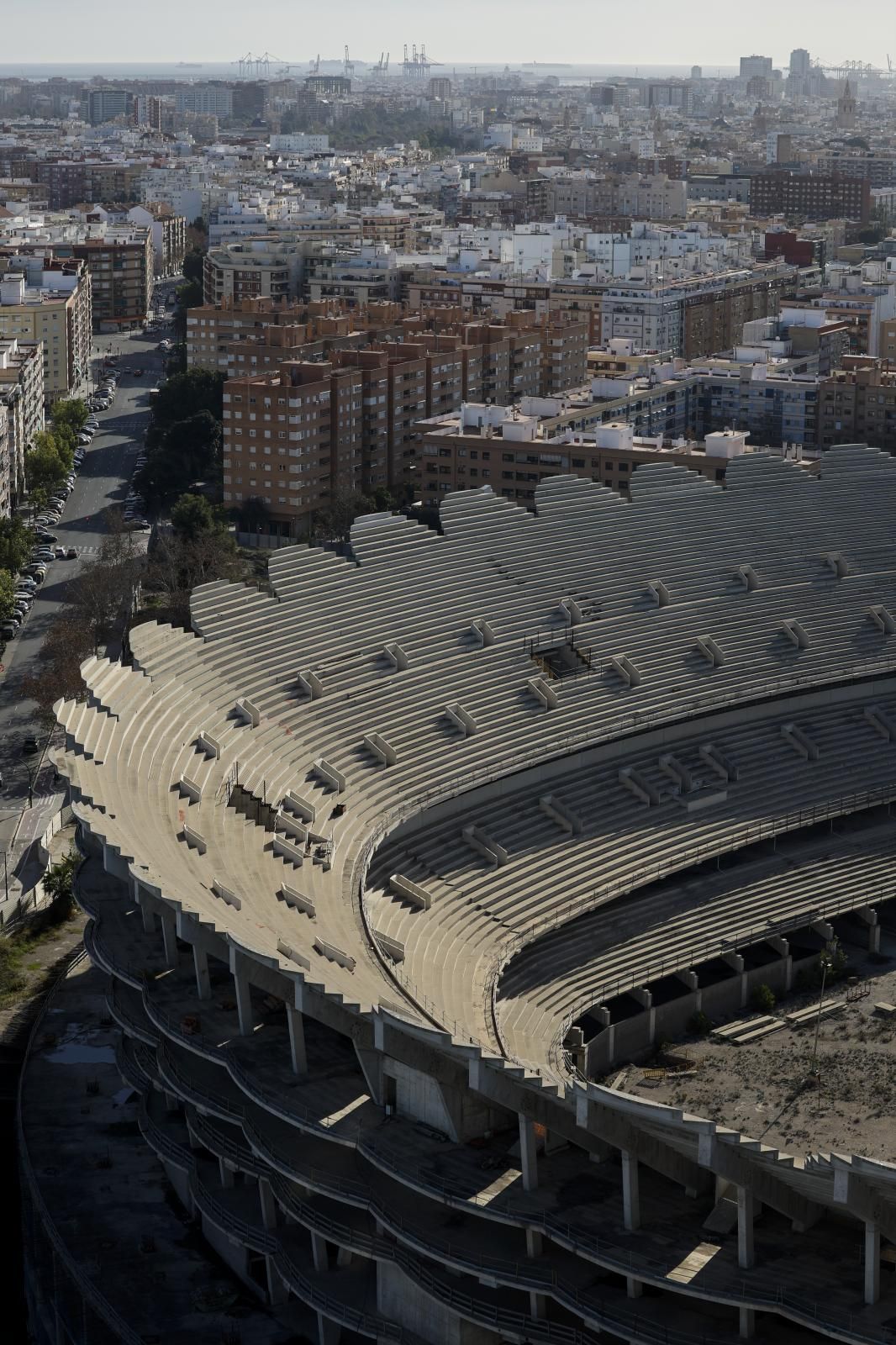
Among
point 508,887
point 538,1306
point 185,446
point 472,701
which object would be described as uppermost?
point 472,701

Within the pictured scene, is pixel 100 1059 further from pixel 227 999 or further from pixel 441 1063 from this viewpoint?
pixel 441 1063

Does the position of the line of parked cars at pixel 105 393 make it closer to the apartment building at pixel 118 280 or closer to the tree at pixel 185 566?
the apartment building at pixel 118 280

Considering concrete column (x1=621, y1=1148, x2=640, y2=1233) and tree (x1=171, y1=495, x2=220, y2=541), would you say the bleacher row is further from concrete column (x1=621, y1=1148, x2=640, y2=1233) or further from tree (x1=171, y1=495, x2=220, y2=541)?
tree (x1=171, y1=495, x2=220, y2=541)

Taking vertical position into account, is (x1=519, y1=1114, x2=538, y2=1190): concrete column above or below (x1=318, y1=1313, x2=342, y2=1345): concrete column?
above

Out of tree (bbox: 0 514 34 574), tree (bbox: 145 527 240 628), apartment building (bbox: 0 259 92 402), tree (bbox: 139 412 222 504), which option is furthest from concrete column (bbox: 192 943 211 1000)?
apartment building (bbox: 0 259 92 402)

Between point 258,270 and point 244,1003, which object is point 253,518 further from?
point 258,270

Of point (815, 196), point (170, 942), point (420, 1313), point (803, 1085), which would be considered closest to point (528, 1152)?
point (420, 1313)
